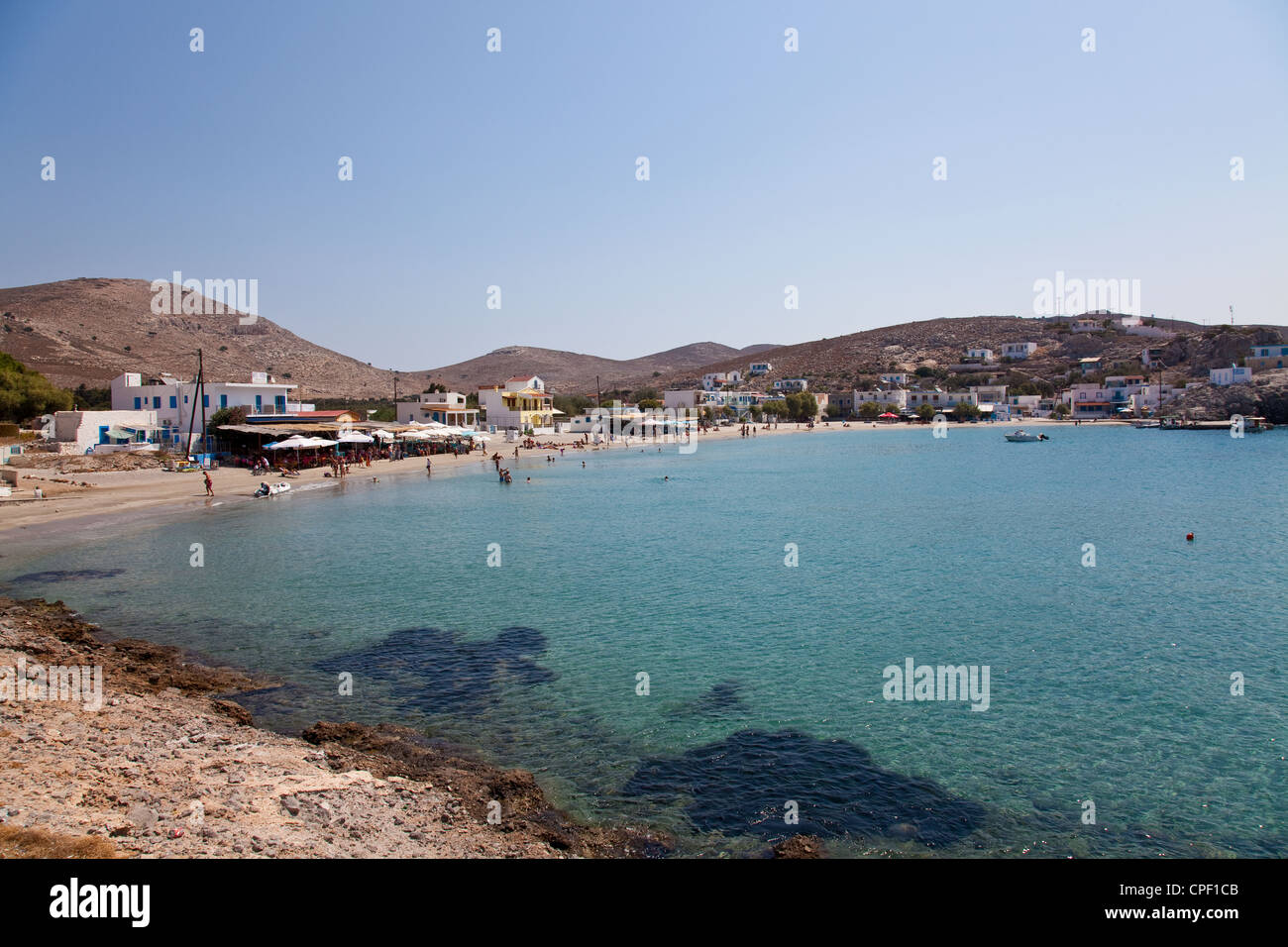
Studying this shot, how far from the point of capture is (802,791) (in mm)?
9352

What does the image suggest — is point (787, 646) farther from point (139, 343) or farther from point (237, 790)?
point (139, 343)

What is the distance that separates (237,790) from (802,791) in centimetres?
649

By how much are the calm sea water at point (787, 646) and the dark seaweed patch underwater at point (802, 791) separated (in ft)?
0.14

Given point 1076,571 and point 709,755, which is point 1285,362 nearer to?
point 1076,571

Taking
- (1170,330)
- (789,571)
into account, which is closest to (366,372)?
(789,571)

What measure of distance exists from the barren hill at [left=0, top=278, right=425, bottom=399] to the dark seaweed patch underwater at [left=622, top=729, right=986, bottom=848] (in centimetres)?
8428

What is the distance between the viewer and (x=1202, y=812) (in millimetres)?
8992

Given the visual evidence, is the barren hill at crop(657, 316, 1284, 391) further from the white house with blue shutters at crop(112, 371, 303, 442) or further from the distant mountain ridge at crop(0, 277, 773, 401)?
the white house with blue shutters at crop(112, 371, 303, 442)

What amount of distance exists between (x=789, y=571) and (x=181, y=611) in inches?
607

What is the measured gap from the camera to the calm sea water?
922 cm

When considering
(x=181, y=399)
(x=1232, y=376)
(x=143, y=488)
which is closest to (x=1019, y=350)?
(x=1232, y=376)

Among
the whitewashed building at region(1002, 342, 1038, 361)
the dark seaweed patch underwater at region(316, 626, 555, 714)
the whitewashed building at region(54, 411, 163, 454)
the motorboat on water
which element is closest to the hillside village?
the whitewashed building at region(54, 411, 163, 454)

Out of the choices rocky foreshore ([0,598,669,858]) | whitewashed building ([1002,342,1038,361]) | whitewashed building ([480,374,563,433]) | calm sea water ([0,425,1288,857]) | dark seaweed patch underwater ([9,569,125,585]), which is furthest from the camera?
whitewashed building ([1002,342,1038,361])

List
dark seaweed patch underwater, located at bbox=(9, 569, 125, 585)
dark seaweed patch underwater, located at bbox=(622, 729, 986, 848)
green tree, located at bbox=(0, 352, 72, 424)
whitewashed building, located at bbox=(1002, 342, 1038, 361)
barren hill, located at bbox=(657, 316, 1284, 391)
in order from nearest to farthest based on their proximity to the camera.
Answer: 1. dark seaweed patch underwater, located at bbox=(622, 729, 986, 848)
2. dark seaweed patch underwater, located at bbox=(9, 569, 125, 585)
3. green tree, located at bbox=(0, 352, 72, 424)
4. barren hill, located at bbox=(657, 316, 1284, 391)
5. whitewashed building, located at bbox=(1002, 342, 1038, 361)
